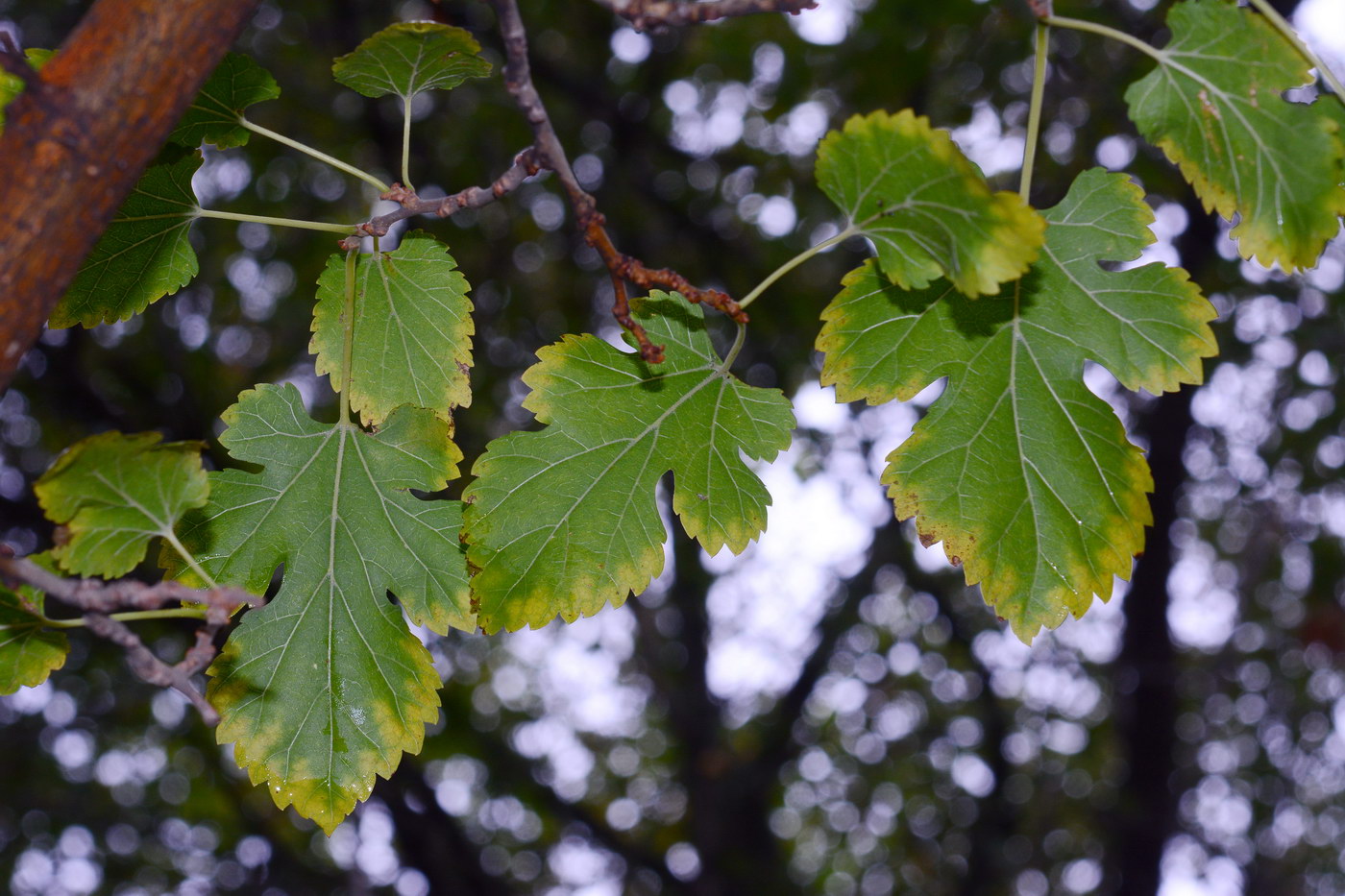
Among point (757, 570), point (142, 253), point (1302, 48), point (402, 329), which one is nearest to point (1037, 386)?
point (1302, 48)

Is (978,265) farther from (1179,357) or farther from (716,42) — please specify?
(716,42)

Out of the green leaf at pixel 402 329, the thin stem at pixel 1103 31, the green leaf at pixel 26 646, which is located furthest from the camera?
the green leaf at pixel 402 329

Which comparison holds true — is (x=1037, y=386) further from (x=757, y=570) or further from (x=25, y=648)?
(x=757, y=570)

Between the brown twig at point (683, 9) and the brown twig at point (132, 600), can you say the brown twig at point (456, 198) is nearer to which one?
the brown twig at point (683, 9)

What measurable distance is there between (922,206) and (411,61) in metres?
0.54

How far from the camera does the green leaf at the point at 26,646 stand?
84cm

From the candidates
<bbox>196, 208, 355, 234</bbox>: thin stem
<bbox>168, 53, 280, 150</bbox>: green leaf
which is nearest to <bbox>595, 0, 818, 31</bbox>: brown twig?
<bbox>196, 208, 355, 234</bbox>: thin stem

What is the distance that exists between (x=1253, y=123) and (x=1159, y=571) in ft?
16.1

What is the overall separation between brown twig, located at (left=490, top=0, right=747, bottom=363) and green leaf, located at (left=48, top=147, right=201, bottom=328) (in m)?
0.43

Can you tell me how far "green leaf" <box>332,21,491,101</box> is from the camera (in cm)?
94

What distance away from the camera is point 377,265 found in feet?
3.57

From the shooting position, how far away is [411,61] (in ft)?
3.27

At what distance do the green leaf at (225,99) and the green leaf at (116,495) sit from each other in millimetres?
410

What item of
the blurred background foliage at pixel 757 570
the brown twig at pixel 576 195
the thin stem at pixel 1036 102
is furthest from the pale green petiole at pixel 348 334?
the blurred background foliage at pixel 757 570
